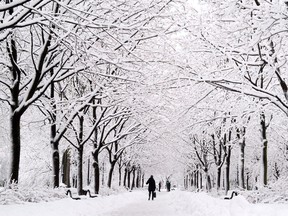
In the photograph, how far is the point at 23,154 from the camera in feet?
119

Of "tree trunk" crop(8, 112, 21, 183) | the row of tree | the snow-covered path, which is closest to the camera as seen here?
the row of tree

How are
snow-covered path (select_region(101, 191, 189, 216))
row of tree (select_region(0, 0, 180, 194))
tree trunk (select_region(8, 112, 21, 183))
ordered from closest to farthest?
row of tree (select_region(0, 0, 180, 194)), tree trunk (select_region(8, 112, 21, 183)), snow-covered path (select_region(101, 191, 189, 216))

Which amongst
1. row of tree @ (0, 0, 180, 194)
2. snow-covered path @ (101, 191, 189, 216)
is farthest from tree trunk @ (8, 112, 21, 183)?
snow-covered path @ (101, 191, 189, 216)

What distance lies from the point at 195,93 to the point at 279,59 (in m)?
4.21

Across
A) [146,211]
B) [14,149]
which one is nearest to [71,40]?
[14,149]

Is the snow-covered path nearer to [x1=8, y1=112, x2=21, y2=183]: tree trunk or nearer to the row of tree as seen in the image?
[x1=8, y1=112, x2=21, y2=183]: tree trunk

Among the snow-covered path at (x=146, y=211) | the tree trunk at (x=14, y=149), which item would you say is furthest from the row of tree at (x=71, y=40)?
the snow-covered path at (x=146, y=211)

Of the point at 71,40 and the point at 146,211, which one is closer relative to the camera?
the point at 71,40

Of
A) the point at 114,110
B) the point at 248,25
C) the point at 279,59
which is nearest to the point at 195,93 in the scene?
the point at 279,59

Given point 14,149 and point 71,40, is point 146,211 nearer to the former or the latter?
point 14,149

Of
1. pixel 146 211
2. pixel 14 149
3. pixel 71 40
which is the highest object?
pixel 71 40

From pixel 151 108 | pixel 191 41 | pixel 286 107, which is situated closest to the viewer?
pixel 286 107

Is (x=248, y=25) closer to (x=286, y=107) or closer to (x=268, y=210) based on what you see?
(x=286, y=107)

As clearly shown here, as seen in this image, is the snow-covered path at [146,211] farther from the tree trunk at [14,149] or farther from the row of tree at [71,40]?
the row of tree at [71,40]
